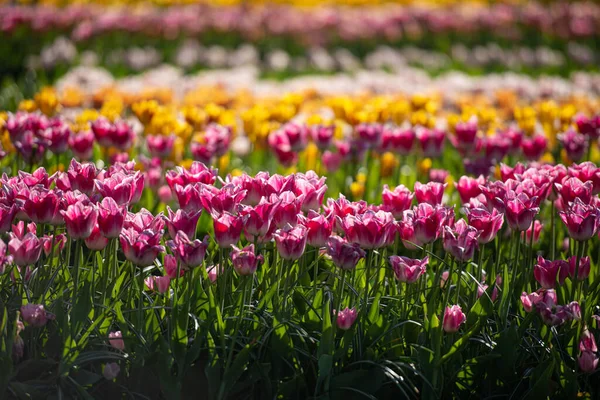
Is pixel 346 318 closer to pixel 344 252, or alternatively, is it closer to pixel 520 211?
pixel 344 252

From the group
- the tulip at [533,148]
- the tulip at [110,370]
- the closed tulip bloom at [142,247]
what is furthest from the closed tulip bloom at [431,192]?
the tulip at [533,148]

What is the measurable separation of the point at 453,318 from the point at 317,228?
0.49m

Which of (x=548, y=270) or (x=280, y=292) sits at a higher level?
(x=548, y=270)

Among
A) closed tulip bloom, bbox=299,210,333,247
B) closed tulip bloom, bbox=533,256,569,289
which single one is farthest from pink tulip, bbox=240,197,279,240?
closed tulip bloom, bbox=533,256,569,289

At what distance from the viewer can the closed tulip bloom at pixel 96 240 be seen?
7.76 ft

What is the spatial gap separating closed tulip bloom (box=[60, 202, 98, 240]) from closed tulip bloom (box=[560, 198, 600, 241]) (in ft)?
4.85

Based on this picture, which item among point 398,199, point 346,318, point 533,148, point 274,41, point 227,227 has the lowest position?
point 274,41

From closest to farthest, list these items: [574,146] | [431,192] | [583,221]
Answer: [583,221]
[431,192]
[574,146]

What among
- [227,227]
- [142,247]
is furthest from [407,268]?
[142,247]

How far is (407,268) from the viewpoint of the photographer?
7.89 feet

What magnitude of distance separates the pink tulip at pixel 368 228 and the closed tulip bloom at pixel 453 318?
28cm

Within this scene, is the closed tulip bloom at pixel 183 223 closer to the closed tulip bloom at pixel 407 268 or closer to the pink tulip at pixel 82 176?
the pink tulip at pixel 82 176

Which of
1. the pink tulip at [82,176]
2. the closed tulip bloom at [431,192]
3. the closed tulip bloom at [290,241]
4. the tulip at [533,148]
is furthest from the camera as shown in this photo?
the tulip at [533,148]

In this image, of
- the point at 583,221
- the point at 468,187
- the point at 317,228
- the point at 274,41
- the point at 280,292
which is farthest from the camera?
the point at 274,41
